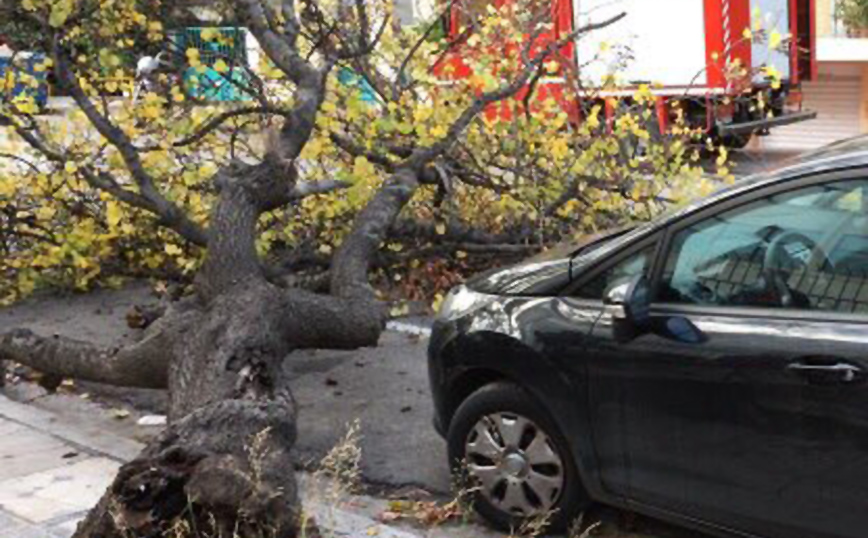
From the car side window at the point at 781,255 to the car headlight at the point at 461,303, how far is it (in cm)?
94

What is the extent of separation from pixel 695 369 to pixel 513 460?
975 millimetres

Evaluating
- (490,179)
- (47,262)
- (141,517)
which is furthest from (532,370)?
(47,262)

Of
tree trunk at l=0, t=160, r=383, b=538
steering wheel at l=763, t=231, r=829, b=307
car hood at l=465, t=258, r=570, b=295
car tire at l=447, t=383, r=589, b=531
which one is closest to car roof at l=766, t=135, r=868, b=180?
steering wheel at l=763, t=231, r=829, b=307

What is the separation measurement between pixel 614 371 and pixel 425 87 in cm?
453

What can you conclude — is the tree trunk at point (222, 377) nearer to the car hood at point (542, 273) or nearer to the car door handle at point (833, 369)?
the car hood at point (542, 273)

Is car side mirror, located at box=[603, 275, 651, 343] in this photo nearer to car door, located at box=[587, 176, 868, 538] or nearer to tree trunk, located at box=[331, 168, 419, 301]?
car door, located at box=[587, 176, 868, 538]

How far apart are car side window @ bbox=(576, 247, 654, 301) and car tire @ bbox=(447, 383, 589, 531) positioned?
0.49m

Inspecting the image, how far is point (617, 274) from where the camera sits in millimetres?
4297

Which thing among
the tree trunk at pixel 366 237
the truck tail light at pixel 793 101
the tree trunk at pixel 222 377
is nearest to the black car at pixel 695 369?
the tree trunk at pixel 222 377

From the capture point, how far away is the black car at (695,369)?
11.8 ft

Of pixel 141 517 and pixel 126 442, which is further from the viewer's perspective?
pixel 126 442

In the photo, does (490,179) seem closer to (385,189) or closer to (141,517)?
(385,189)

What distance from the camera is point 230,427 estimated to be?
437cm

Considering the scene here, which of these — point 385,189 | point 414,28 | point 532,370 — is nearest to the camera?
point 532,370
